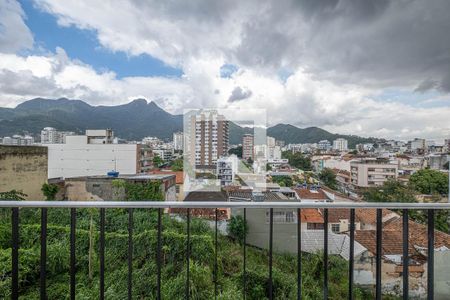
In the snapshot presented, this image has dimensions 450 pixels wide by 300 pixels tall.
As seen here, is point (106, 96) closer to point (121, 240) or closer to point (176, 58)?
point (176, 58)

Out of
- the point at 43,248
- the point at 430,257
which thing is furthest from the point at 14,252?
the point at 430,257

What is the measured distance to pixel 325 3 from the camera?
298 cm

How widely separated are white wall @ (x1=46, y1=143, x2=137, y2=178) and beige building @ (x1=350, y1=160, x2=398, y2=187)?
32.6 feet

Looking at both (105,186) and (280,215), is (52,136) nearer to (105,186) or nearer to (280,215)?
(105,186)

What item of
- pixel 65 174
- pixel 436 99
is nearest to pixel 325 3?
pixel 436 99

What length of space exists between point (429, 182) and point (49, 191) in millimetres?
9524

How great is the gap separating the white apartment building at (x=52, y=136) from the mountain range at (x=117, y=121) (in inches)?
18.9

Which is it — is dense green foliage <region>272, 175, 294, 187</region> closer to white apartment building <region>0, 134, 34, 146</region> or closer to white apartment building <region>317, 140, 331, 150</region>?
white apartment building <region>317, 140, 331, 150</region>

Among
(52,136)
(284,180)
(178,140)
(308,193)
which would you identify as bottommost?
(308,193)

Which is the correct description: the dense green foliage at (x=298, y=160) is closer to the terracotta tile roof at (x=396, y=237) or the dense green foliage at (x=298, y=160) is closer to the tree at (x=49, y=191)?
the terracotta tile roof at (x=396, y=237)

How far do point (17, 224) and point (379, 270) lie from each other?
1.65 meters

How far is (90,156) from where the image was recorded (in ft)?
38.7

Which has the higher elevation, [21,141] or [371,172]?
[21,141]

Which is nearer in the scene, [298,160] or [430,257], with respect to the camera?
[430,257]
